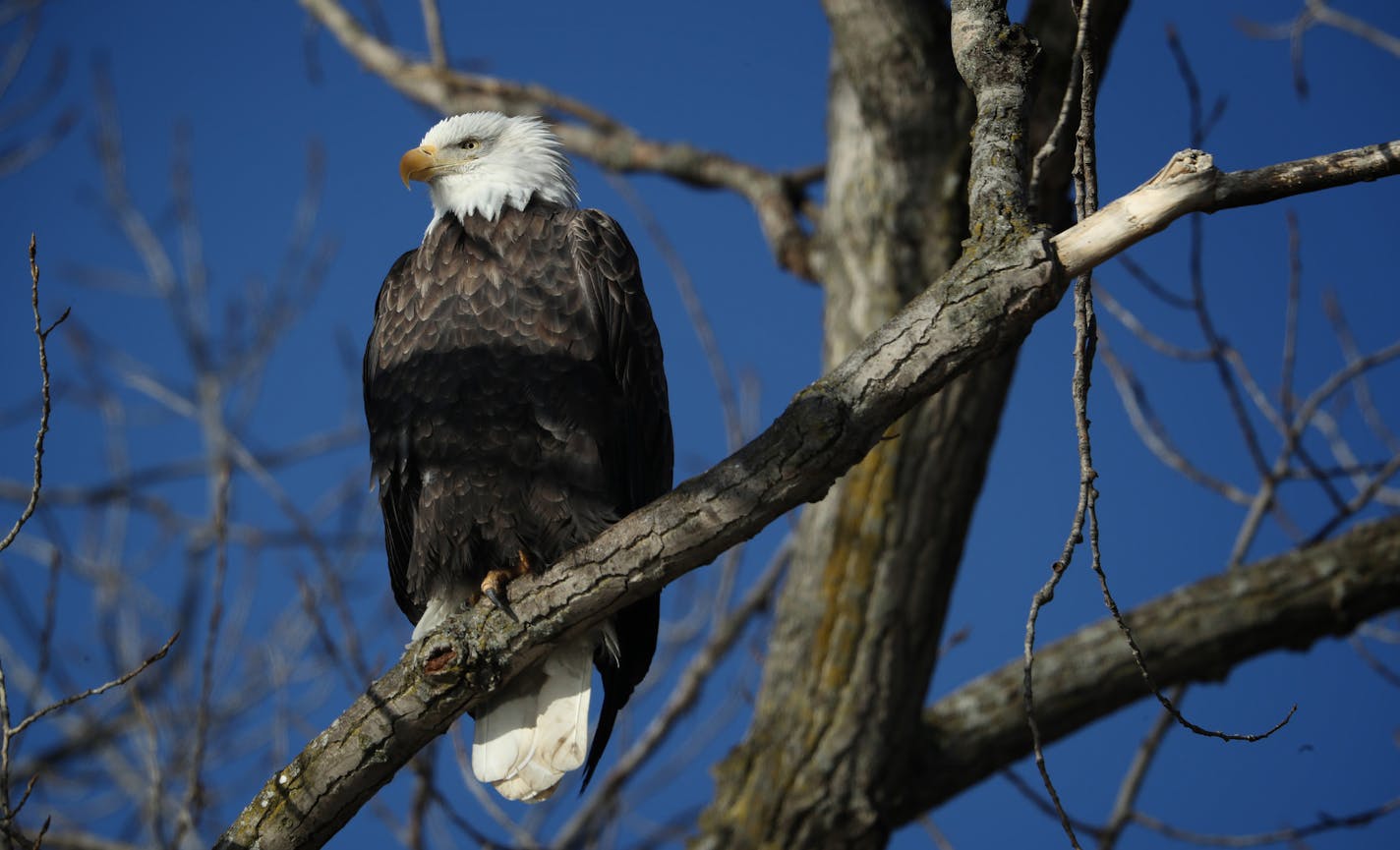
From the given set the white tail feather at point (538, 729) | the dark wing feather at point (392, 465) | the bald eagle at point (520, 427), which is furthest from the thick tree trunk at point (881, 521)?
the dark wing feather at point (392, 465)

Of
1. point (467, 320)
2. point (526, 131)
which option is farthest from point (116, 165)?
point (467, 320)

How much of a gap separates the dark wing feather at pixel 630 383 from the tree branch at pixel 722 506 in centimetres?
77

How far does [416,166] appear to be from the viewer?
14.6ft

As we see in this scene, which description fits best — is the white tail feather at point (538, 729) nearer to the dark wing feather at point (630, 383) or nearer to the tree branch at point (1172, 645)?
the dark wing feather at point (630, 383)

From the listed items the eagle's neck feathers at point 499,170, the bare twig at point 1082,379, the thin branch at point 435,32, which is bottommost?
the bare twig at point 1082,379

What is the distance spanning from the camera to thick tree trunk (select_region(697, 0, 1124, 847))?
4371mm

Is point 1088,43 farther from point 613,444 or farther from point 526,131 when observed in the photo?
point 526,131

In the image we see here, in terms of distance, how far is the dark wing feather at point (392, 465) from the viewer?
381 cm

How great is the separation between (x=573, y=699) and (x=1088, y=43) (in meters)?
2.30

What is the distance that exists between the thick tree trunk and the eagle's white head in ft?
3.42

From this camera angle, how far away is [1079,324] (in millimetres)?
2508

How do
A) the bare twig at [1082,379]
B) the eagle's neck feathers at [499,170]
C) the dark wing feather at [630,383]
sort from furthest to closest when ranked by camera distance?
the eagle's neck feathers at [499,170], the dark wing feather at [630,383], the bare twig at [1082,379]

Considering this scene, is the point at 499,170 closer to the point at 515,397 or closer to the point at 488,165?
the point at 488,165

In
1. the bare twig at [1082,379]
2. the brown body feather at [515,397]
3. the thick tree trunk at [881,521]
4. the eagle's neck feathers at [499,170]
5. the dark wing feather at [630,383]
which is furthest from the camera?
the thick tree trunk at [881,521]
